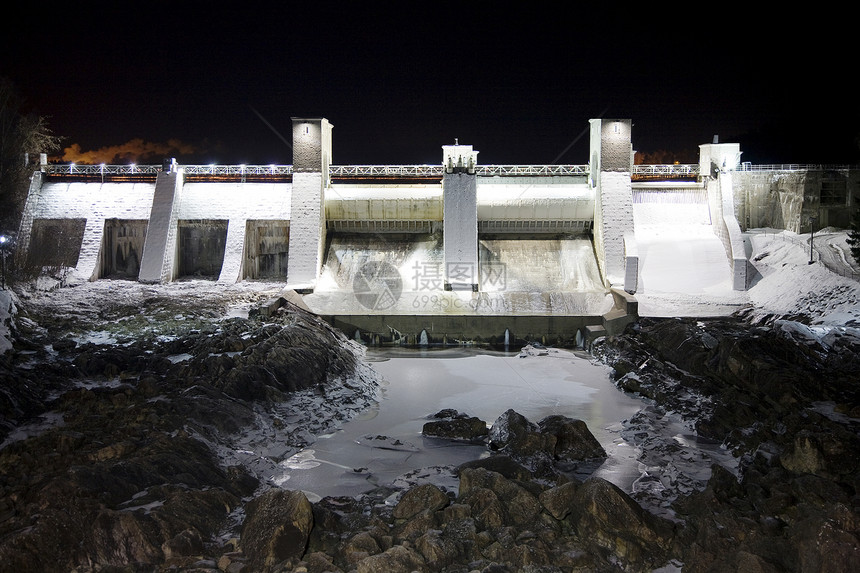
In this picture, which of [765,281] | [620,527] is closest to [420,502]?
[620,527]

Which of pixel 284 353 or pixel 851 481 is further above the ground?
pixel 284 353

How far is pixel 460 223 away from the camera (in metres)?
22.5

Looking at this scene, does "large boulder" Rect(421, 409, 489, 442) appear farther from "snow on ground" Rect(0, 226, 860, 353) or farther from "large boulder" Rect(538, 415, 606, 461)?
"snow on ground" Rect(0, 226, 860, 353)

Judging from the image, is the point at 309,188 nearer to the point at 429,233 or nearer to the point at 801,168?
the point at 429,233

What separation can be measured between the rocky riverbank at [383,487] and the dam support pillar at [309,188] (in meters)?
7.29

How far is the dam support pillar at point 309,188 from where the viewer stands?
2267cm

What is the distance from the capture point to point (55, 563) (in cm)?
648

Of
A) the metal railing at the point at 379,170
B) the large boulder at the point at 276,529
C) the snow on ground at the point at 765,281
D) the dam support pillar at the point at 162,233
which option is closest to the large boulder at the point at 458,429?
the large boulder at the point at 276,529

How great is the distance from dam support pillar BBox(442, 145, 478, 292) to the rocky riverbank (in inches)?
286

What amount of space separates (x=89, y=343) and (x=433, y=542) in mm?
10960

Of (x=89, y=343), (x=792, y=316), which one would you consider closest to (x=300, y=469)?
(x=89, y=343)

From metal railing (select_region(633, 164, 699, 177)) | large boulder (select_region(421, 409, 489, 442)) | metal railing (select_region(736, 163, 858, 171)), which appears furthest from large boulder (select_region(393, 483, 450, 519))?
metal railing (select_region(736, 163, 858, 171))

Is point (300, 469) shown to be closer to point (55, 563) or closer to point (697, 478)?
point (55, 563)

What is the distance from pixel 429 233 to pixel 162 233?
394 inches
